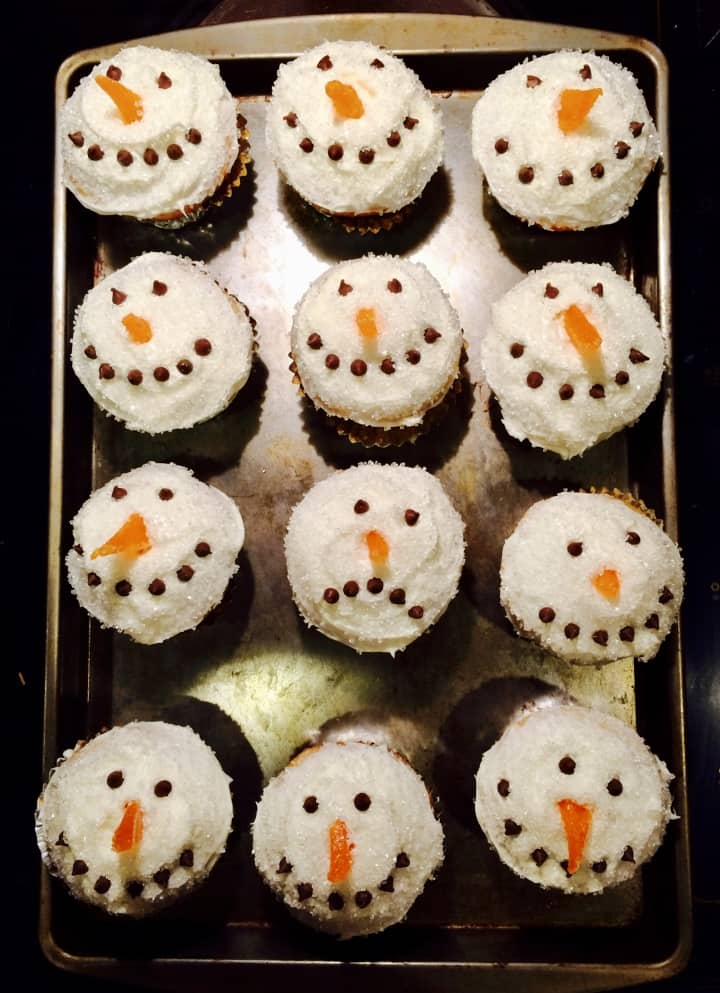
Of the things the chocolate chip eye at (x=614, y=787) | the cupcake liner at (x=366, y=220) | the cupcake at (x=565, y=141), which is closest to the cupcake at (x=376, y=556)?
the chocolate chip eye at (x=614, y=787)

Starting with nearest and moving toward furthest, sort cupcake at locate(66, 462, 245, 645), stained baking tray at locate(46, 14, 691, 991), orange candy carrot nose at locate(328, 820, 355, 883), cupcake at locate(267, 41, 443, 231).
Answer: orange candy carrot nose at locate(328, 820, 355, 883), cupcake at locate(66, 462, 245, 645), cupcake at locate(267, 41, 443, 231), stained baking tray at locate(46, 14, 691, 991)

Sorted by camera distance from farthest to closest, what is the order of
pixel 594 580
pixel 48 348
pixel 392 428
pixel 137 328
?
1. pixel 48 348
2. pixel 392 428
3. pixel 137 328
4. pixel 594 580

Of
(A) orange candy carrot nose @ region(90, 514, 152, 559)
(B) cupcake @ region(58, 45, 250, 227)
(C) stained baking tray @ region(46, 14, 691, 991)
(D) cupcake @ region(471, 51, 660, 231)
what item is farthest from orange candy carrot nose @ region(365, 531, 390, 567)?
(B) cupcake @ region(58, 45, 250, 227)

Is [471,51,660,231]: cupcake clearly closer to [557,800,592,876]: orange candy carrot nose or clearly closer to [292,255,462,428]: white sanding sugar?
[292,255,462,428]: white sanding sugar

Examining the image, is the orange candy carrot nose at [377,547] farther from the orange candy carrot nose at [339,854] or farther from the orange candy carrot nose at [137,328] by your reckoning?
the orange candy carrot nose at [137,328]

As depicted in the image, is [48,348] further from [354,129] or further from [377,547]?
[377,547]

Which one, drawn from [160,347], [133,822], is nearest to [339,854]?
[133,822]
